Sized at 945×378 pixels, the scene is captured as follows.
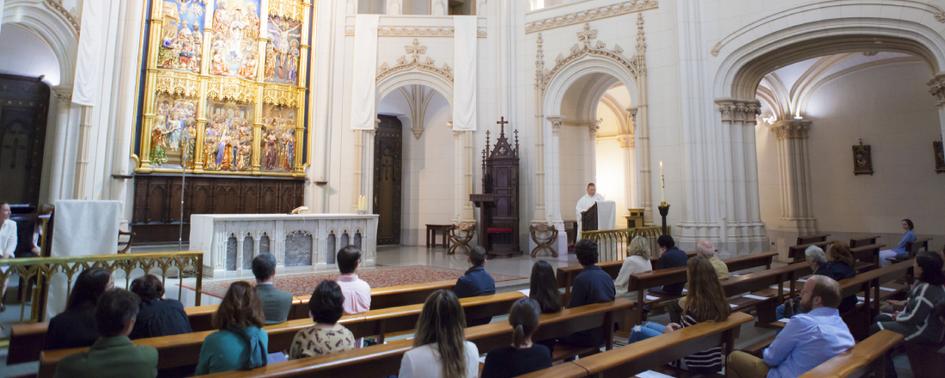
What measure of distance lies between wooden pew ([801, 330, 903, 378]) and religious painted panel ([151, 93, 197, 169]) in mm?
→ 12188

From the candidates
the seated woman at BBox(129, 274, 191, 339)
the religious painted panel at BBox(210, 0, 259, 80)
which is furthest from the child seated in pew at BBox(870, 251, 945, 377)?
the religious painted panel at BBox(210, 0, 259, 80)

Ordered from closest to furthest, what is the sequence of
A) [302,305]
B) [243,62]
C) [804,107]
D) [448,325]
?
[448,325]
[302,305]
[243,62]
[804,107]

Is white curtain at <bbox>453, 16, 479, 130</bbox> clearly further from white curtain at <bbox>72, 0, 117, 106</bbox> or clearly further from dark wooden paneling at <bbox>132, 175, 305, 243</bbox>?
white curtain at <bbox>72, 0, 117, 106</bbox>

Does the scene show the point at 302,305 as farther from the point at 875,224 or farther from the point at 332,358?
the point at 875,224

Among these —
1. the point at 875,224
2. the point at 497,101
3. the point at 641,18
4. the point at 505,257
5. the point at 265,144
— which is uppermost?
the point at 641,18

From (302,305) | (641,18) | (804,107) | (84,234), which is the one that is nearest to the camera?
(302,305)

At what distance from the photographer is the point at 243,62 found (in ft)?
39.7

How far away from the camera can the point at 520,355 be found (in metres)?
2.16

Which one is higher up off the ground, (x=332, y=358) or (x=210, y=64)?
(x=210, y=64)

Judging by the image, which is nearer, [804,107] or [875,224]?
[875,224]

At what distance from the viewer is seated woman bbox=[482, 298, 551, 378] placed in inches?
84.6

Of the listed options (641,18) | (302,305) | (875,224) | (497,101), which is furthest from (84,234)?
(875,224)

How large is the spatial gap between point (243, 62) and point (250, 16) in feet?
3.91

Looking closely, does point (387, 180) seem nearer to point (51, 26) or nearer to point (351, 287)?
point (51, 26)
